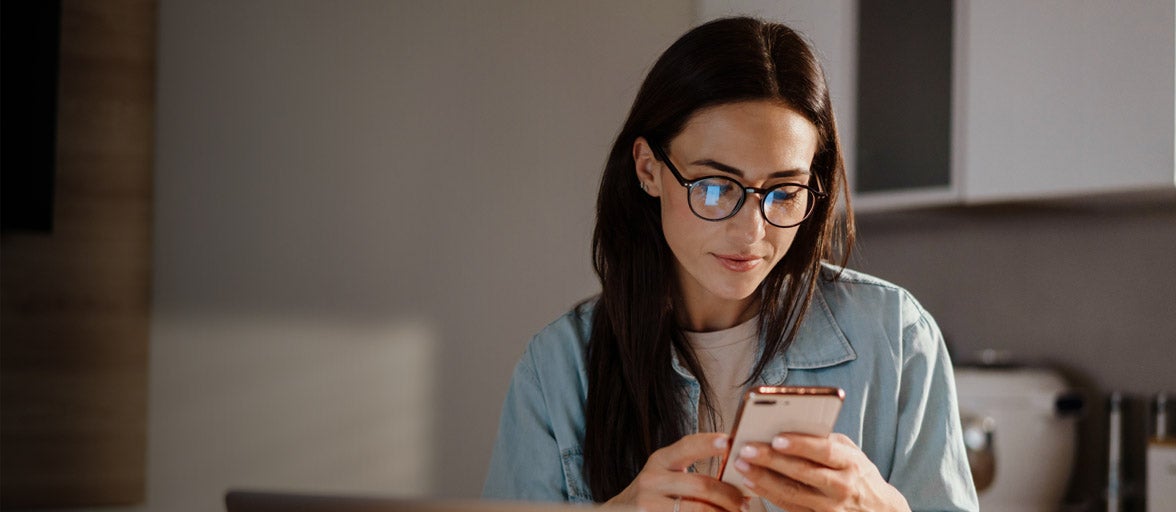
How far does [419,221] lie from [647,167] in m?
1.57

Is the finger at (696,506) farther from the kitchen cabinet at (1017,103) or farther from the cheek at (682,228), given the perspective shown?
the kitchen cabinet at (1017,103)

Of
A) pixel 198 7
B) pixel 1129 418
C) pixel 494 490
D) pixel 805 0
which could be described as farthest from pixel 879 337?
pixel 198 7

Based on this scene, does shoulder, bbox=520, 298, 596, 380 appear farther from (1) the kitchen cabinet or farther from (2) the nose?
(1) the kitchen cabinet

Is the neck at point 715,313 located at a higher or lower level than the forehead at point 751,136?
lower

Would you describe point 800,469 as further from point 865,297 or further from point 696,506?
point 865,297

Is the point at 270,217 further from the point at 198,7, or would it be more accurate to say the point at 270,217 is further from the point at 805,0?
the point at 805,0

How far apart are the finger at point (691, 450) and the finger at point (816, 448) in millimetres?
54

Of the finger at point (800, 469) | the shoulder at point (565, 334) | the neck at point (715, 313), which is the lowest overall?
the finger at point (800, 469)

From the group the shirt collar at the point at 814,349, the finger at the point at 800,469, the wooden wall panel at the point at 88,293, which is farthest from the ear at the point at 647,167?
the wooden wall panel at the point at 88,293

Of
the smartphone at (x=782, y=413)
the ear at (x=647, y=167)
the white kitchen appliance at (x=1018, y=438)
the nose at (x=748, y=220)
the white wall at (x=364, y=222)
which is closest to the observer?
the smartphone at (x=782, y=413)

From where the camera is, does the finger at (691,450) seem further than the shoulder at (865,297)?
No

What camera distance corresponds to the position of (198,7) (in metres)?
2.45

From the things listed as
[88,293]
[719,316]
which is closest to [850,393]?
[719,316]

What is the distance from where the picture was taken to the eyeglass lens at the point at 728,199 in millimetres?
1195
